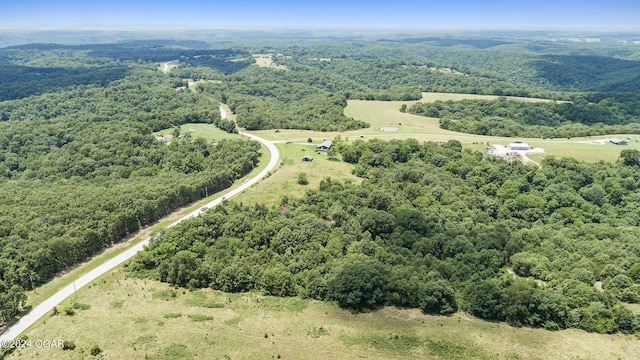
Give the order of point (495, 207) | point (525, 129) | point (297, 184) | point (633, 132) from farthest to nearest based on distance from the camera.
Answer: point (525, 129), point (633, 132), point (297, 184), point (495, 207)

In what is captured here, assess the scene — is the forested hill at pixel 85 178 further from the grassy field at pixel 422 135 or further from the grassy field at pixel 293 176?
the grassy field at pixel 422 135

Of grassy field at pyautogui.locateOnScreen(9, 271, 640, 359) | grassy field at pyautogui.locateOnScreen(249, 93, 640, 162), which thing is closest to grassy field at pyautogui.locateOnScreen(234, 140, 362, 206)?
grassy field at pyautogui.locateOnScreen(249, 93, 640, 162)

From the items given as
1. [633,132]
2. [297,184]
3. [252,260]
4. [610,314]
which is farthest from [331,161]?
[633,132]

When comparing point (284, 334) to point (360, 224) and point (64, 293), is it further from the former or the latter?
point (64, 293)

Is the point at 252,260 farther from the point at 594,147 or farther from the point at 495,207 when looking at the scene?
the point at 594,147

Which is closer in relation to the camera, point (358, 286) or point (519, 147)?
point (358, 286)

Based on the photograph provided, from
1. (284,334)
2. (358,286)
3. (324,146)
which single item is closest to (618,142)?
(324,146)
